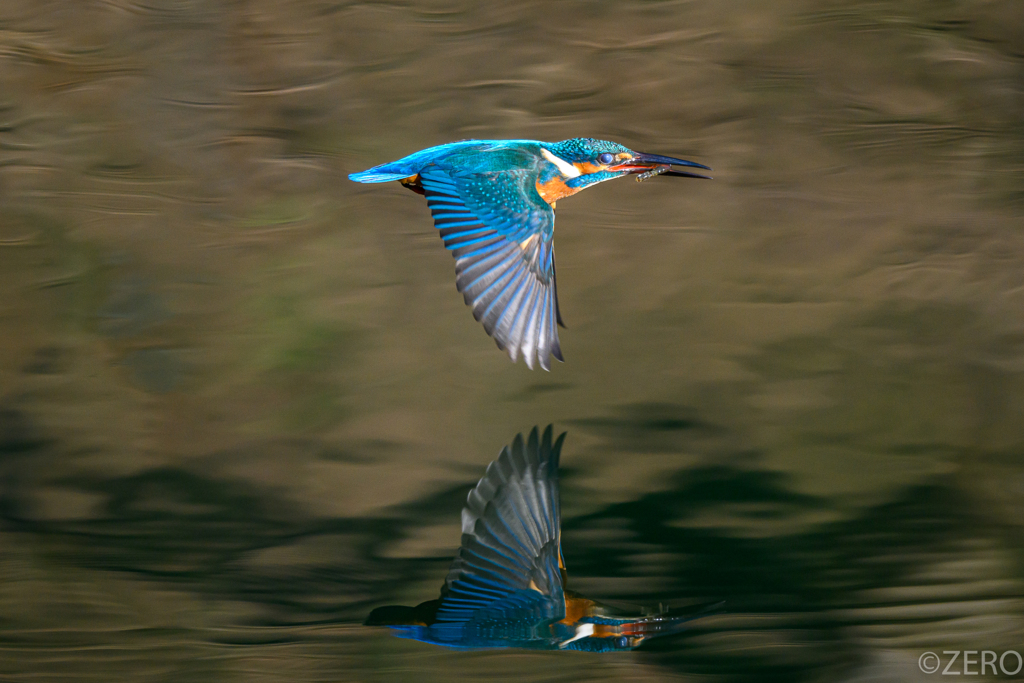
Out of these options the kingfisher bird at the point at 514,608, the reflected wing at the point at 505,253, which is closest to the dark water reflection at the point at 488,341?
the kingfisher bird at the point at 514,608

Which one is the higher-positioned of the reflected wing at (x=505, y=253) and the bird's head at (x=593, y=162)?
the bird's head at (x=593, y=162)

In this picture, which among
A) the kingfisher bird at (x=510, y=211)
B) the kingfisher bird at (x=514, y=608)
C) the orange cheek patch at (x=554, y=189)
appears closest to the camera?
the kingfisher bird at (x=514, y=608)

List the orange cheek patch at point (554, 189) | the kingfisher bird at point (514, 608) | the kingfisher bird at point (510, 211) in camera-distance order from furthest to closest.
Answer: the orange cheek patch at point (554, 189), the kingfisher bird at point (510, 211), the kingfisher bird at point (514, 608)

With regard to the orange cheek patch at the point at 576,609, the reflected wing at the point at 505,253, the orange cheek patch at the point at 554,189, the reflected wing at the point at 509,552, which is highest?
the orange cheek patch at the point at 554,189

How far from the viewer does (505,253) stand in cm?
335

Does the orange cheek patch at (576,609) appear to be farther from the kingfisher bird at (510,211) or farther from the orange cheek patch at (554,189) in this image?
the orange cheek patch at (554,189)

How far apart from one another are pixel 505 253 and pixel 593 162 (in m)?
0.88

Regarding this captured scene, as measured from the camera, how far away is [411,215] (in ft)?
21.7

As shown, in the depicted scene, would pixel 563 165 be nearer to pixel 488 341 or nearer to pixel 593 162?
pixel 593 162

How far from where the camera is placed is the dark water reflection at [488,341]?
10.9 ft

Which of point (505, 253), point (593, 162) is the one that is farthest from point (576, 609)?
point (593, 162)

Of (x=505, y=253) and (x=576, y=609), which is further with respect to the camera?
(x=505, y=253)

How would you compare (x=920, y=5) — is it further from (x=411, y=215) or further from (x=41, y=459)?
(x=41, y=459)

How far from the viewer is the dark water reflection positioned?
Result: 332cm
